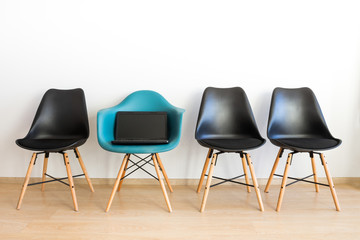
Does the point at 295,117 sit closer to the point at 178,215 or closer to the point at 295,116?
the point at 295,116

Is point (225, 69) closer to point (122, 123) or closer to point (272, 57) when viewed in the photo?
point (272, 57)

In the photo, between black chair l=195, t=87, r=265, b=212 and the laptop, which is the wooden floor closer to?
black chair l=195, t=87, r=265, b=212

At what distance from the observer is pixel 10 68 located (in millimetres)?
2418

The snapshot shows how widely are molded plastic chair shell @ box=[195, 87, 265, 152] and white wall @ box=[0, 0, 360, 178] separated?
6.7 inches

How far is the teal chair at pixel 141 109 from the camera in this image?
A: 190 cm

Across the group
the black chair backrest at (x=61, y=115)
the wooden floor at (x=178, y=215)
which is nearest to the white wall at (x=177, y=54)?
the black chair backrest at (x=61, y=115)

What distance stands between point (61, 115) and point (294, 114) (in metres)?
2.00

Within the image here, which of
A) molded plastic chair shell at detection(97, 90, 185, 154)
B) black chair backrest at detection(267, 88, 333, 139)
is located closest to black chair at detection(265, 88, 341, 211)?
black chair backrest at detection(267, 88, 333, 139)

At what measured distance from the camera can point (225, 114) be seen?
7.51ft

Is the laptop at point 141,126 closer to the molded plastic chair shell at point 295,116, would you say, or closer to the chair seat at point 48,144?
the chair seat at point 48,144

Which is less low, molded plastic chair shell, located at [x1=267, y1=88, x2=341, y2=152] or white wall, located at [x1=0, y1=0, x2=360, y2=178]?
white wall, located at [x1=0, y1=0, x2=360, y2=178]

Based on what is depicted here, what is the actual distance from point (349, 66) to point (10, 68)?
306cm

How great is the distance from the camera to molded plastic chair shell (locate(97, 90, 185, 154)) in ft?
6.24

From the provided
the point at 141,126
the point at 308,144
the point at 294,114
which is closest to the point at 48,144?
the point at 141,126
